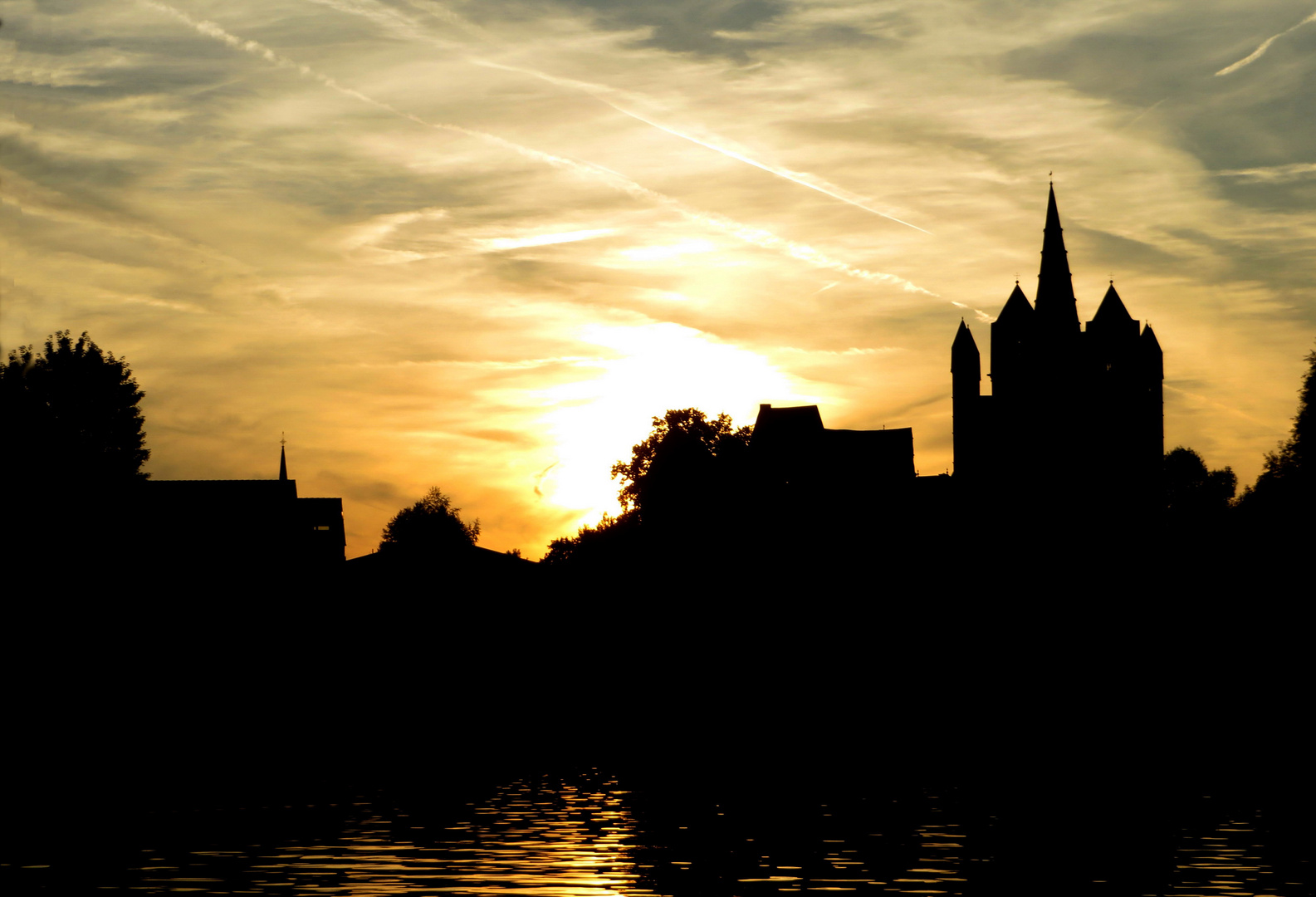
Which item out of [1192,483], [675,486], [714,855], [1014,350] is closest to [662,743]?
[714,855]

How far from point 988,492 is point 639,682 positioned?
40.8 metres

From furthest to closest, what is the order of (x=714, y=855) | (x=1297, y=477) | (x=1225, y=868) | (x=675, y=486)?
(x=675, y=486)
(x=1297, y=477)
(x=714, y=855)
(x=1225, y=868)

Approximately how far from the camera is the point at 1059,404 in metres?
99.3

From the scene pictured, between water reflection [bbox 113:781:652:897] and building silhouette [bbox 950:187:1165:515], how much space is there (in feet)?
244

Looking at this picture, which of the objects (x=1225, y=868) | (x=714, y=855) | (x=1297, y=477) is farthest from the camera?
(x=1297, y=477)

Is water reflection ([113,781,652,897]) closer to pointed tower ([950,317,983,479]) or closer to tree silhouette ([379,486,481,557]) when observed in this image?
pointed tower ([950,317,983,479])

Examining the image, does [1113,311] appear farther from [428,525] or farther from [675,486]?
[428,525]

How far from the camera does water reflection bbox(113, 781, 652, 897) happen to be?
65.9 ft

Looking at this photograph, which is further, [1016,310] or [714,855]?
[1016,310]

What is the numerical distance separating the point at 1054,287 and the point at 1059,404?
332 inches

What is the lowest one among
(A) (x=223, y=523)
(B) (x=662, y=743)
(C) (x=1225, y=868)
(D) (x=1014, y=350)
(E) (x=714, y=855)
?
(B) (x=662, y=743)

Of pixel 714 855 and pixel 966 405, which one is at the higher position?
pixel 966 405

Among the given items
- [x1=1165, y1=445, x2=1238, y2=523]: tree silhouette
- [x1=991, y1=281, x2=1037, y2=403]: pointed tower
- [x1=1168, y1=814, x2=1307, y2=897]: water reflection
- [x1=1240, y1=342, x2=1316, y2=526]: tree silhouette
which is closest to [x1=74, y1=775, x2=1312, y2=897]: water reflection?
[x1=1168, y1=814, x2=1307, y2=897]: water reflection

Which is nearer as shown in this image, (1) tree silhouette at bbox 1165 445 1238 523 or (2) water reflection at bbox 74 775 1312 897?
(2) water reflection at bbox 74 775 1312 897
